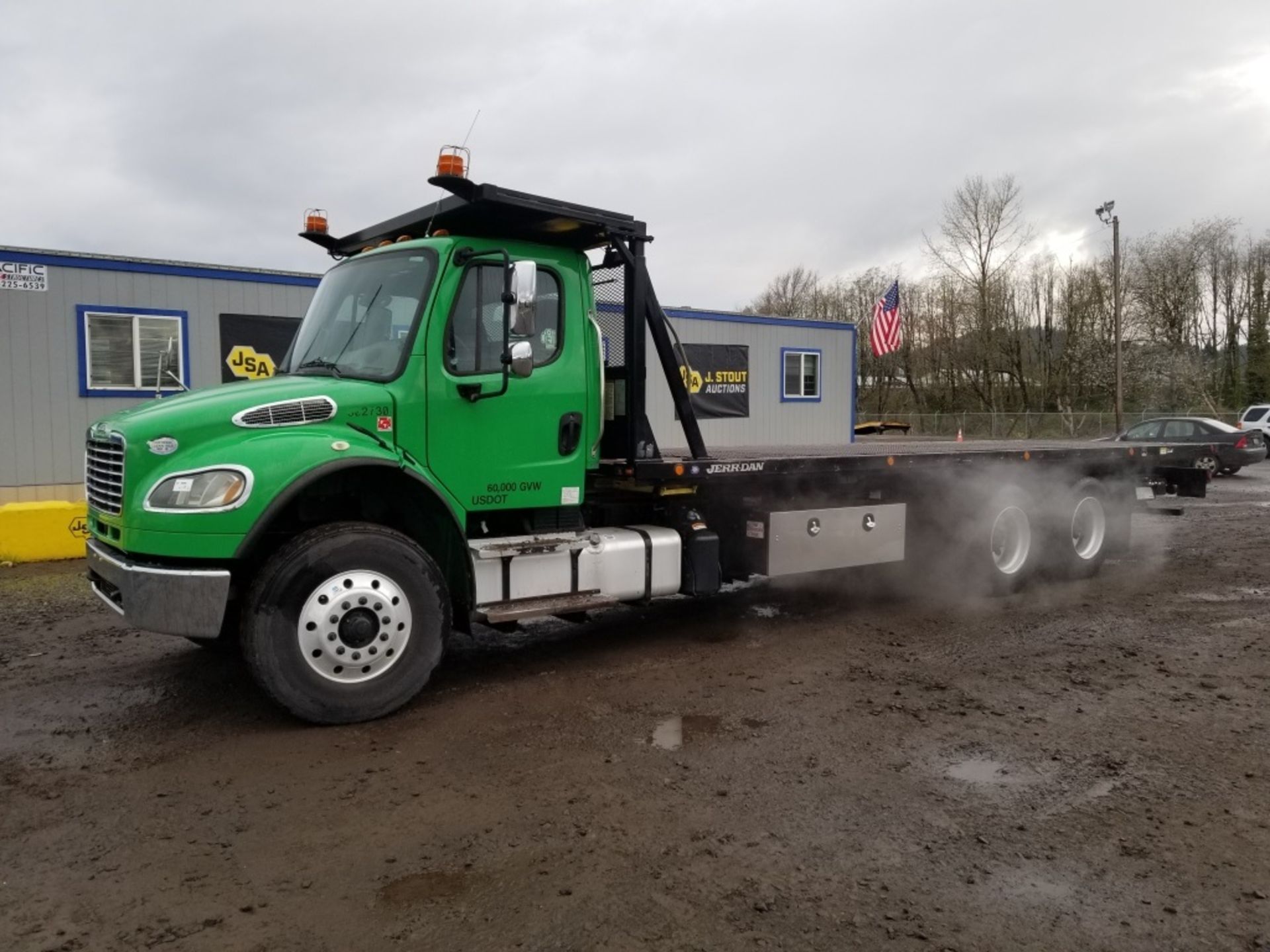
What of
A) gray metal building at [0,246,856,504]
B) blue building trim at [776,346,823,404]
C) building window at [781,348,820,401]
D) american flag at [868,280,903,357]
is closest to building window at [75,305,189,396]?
gray metal building at [0,246,856,504]

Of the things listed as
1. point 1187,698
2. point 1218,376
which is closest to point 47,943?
point 1187,698

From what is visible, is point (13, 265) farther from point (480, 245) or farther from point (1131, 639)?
point (1131, 639)

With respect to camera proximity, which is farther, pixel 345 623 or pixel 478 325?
pixel 478 325

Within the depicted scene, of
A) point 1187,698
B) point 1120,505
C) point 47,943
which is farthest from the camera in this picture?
point 1120,505

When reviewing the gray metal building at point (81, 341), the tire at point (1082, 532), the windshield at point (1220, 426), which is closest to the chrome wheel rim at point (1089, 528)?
the tire at point (1082, 532)

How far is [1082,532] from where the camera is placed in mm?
9789

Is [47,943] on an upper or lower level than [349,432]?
lower

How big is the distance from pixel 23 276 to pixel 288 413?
399 inches

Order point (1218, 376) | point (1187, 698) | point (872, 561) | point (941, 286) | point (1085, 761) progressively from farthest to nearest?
point (941, 286)
point (1218, 376)
point (872, 561)
point (1187, 698)
point (1085, 761)

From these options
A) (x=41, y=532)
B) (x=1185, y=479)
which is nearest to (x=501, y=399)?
(x=41, y=532)

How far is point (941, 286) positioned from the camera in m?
53.5

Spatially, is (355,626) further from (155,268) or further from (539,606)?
(155,268)

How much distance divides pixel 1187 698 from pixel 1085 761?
1485mm

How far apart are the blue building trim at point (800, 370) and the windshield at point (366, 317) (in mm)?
16211
